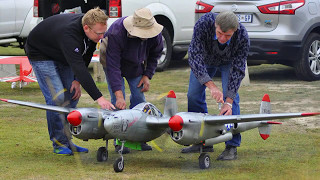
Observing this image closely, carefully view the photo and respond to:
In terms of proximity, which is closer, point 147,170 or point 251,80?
point 147,170

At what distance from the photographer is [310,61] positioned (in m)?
12.7

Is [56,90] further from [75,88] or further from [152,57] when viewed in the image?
[152,57]

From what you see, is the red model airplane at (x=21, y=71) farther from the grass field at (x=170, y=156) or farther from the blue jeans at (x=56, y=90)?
the blue jeans at (x=56, y=90)

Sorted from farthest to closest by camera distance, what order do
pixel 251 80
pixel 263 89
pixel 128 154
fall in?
pixel 251 80
pixel 263 89
pixel 128 154

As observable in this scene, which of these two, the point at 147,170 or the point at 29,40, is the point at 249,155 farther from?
the point at 29,40

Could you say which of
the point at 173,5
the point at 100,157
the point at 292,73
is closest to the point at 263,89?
the point at 292,73

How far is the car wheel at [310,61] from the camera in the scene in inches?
495

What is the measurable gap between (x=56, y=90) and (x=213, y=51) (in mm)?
1661

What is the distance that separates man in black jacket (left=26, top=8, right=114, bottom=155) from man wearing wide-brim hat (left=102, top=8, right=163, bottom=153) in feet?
0.82

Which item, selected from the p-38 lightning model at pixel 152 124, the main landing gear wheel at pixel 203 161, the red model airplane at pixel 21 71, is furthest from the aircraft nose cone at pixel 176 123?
the red model airplane at pixel 21 71

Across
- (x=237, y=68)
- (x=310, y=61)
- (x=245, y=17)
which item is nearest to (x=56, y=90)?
(x=237, y=68)

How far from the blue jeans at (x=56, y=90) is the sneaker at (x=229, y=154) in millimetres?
1611

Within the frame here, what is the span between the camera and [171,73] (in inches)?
Result: 553

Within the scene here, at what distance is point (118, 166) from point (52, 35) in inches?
60.4
